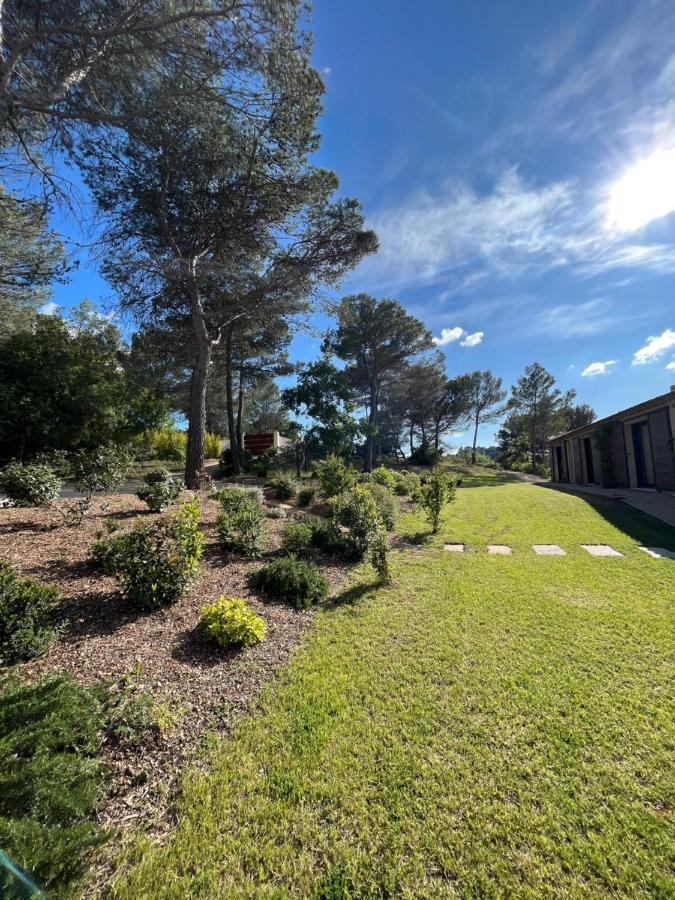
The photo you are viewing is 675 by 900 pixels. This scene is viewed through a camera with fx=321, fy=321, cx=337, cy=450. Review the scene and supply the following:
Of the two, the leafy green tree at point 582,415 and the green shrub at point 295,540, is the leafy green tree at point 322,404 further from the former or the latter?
the leafy green tree at point 582,415

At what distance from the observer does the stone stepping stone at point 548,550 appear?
6.08 meters

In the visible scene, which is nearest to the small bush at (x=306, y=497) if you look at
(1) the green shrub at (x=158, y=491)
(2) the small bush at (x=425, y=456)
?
(1) the green shrub at (x=158, y=491)

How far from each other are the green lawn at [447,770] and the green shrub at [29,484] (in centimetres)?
497

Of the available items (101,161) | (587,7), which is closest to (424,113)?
(587,7)

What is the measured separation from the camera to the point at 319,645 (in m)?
3.28

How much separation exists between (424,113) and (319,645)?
1161 centimetres

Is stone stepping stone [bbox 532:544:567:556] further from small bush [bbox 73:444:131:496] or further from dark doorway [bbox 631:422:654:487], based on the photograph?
dark doorway [bbox 631:422:654:487]

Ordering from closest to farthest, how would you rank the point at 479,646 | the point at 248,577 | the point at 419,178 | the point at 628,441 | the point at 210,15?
the point at 479,646
the point at 248,577
the point at 210,15
the point at 419,178
the point at 628,441

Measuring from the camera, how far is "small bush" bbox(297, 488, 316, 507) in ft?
31.2

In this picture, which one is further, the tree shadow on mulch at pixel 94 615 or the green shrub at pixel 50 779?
the tree shadow on mulch at pixel 94 615

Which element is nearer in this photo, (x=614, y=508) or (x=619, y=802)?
(x=619, y=802)

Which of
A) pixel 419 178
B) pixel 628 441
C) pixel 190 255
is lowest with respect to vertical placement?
pixel 628 441

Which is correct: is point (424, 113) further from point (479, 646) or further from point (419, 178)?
point (479, 646)

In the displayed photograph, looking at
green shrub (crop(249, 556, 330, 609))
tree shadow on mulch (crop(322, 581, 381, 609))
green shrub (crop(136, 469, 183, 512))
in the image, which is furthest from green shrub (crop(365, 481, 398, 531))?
green shrub (crop(136, 469, 183, 512))
